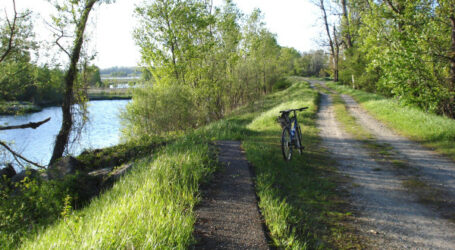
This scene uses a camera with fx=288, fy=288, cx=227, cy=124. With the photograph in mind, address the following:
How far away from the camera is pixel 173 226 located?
3.23 meters

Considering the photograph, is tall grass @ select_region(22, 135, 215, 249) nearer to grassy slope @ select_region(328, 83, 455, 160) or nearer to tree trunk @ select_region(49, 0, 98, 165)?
grassy slope @ select_region(328, 83, 455, 160)

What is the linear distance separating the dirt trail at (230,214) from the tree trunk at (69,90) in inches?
351

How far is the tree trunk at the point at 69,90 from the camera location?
11766 mm

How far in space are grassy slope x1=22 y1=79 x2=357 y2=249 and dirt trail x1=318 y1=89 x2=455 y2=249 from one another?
0.37 m

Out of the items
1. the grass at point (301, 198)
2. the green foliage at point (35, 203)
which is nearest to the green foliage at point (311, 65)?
the grass at point (301, 198)

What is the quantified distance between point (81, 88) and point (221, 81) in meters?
11.5

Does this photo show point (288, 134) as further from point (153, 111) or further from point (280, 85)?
point (280, 85)

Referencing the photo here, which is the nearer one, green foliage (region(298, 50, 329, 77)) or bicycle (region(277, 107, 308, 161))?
bicycle (region(277, 107, 308, 161))

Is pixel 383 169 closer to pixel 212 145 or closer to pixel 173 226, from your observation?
pixel 212 145

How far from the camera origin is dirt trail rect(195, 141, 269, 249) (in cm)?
339

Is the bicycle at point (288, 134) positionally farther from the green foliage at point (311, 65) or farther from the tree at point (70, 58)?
the green foliage at point (311, 65)

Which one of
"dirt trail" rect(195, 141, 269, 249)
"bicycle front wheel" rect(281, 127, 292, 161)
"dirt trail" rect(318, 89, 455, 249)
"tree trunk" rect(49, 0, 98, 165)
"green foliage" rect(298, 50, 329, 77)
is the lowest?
"dirt trail" rect(318, 89, 455, 249)

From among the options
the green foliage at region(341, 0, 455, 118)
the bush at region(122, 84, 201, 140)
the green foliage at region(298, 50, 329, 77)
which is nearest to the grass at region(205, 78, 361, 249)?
the green foliage at region(341, 0, 455, 118)

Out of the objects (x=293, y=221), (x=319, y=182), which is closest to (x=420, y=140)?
(x=319, y=182)
